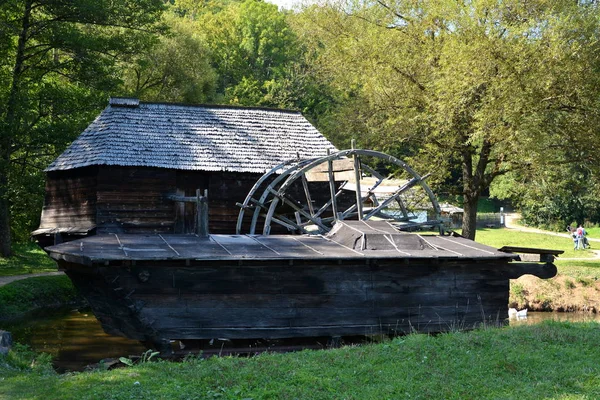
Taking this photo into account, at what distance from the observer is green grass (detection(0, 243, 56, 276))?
24627 mm

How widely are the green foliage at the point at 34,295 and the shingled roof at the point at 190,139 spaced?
344cm

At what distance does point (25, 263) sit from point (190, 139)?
30.8ft

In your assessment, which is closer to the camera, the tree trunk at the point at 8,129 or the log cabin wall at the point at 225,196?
the log cabin wall at the point at 225,196

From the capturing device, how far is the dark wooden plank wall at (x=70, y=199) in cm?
2127

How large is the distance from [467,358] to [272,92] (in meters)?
44.6

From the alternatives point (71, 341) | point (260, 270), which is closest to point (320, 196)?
point (260, 270)

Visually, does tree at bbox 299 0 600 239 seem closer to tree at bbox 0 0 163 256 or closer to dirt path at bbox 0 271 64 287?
tree at bbox 0 0 163 256

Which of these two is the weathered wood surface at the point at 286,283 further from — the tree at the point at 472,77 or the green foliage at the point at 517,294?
the tree at the point at 472,77

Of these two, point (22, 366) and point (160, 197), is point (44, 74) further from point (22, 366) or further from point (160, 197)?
point (22, 366)

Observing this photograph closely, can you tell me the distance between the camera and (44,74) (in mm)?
29781

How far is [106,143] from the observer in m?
20.9

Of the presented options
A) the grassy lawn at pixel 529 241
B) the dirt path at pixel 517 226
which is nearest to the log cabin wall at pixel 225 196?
the grassy lawn at pixel 529 241

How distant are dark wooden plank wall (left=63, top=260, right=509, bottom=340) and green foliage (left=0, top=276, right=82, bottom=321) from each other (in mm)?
5416

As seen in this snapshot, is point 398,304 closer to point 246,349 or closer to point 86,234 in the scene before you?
point 246,349
